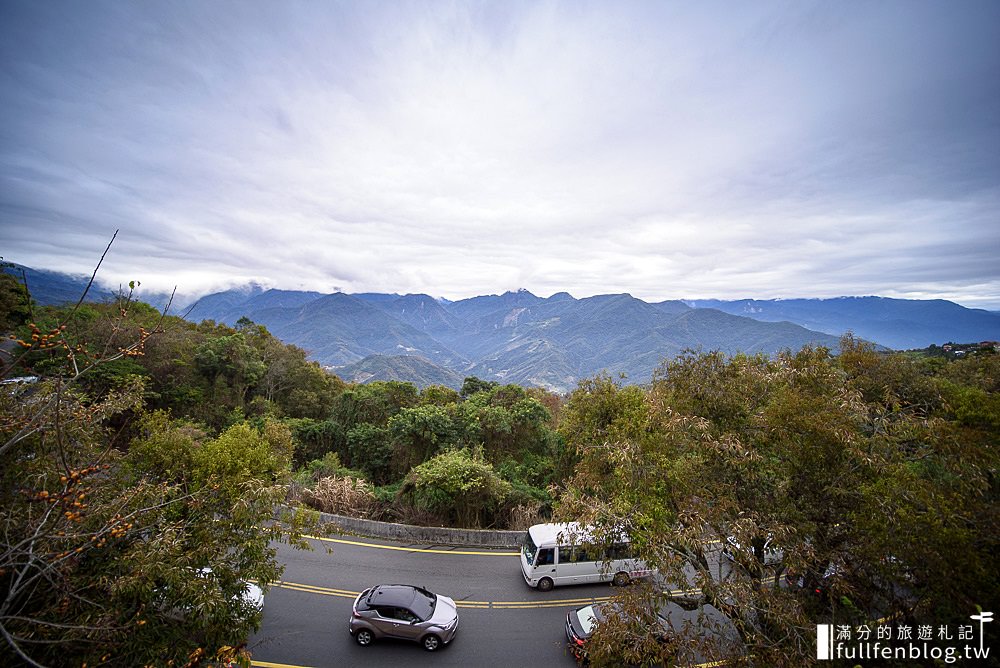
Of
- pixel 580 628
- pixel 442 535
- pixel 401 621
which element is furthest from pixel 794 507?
pixel 442 535

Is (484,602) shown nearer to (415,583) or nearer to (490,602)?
(490,602)

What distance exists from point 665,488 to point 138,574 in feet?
28.3

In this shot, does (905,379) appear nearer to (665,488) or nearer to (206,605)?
(665,488)

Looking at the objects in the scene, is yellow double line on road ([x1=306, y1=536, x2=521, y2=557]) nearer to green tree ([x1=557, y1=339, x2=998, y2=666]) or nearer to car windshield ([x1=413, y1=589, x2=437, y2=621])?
car windshield ([x1=413, y1=589, x2=437, y2=621])

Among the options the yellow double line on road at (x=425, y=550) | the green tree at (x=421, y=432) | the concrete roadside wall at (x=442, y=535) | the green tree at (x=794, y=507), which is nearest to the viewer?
the green tree at (x=794, y=507)

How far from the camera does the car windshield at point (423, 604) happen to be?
9805 mm

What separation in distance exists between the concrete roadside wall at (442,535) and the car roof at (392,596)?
4.67 m

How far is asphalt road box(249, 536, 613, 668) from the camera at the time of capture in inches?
374

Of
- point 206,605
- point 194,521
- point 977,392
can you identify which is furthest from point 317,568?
point 977,392

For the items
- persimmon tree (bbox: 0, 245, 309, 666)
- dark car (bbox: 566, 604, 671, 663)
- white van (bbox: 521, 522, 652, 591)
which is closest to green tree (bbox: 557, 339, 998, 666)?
dark car (bbox: 566, 604, 671, 663)

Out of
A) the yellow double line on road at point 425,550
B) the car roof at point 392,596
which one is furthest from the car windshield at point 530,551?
the car roof at point 392,596

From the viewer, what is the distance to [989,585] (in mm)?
5363

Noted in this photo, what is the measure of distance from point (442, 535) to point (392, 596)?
17.1 feet

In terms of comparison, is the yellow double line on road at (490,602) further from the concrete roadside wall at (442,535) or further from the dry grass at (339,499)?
the dry grass at (339,499)
